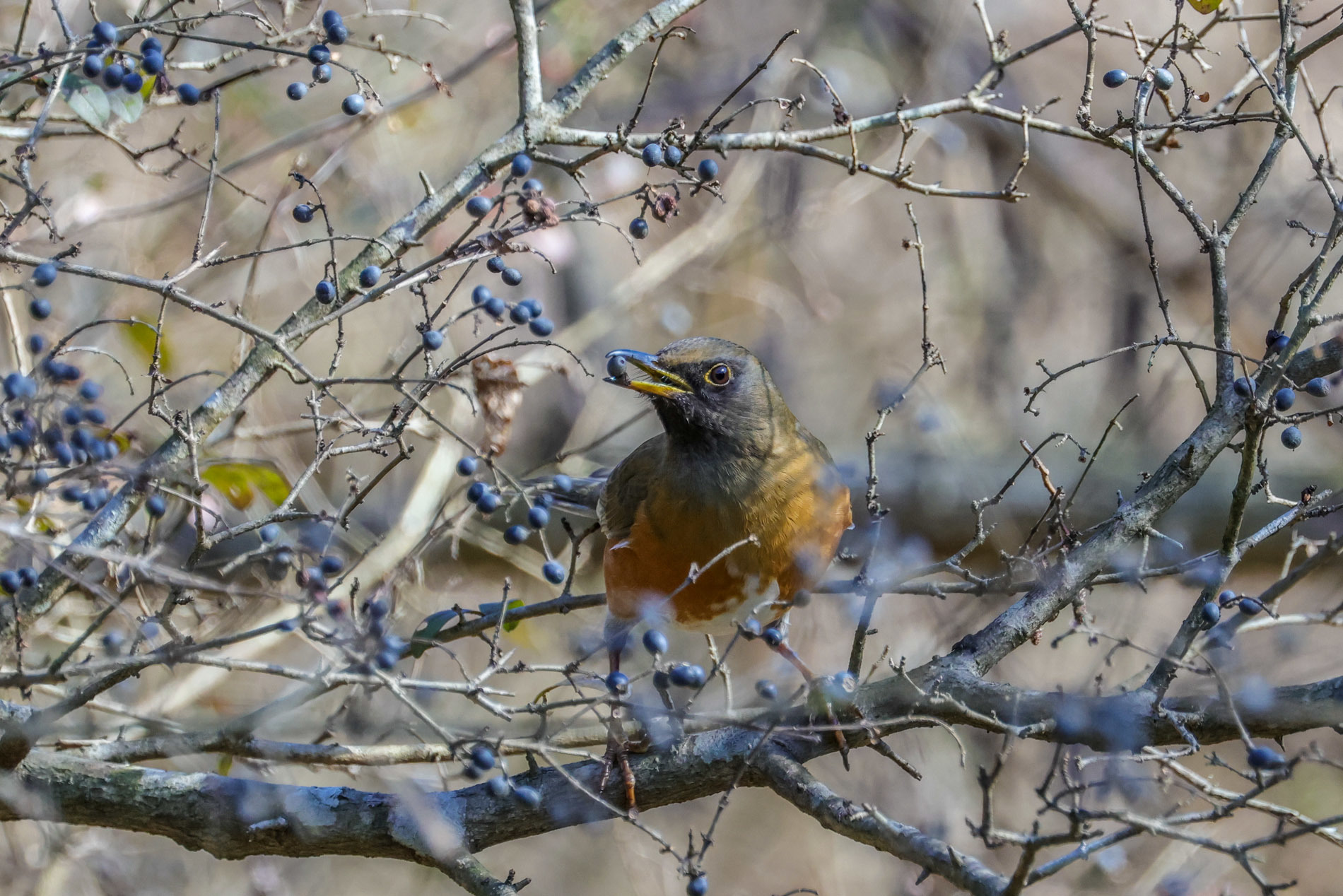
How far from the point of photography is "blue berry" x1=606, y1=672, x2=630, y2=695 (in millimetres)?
2867

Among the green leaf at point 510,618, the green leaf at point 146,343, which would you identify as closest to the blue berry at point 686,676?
the green leaf at point 510,618

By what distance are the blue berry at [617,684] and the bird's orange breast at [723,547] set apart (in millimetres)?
1292

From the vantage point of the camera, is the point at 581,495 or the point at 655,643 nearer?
the point at 655,643

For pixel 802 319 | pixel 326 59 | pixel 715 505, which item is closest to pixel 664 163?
pixel 326 59

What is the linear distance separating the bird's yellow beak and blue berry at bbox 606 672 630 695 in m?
1.44

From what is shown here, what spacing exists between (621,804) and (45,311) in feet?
7.33

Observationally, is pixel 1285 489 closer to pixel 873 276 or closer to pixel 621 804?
pixel 873 276

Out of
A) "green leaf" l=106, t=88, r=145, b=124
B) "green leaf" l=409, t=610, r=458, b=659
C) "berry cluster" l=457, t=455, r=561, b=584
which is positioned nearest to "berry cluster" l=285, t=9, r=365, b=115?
"green leaf" l=106, t=88, r=145, b=124

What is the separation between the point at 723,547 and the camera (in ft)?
15.1

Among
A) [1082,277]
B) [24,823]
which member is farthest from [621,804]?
[1082,277]

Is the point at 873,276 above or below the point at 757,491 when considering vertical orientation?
above

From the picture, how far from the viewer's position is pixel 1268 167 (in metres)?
3.30

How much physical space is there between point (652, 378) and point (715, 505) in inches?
22.6

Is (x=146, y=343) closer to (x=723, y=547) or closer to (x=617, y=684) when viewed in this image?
(x=723, y=547)
